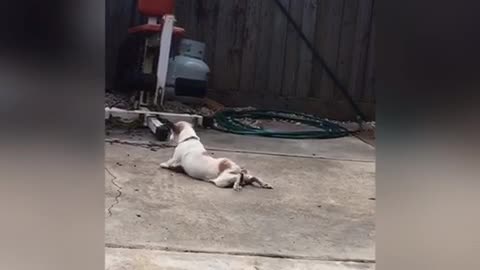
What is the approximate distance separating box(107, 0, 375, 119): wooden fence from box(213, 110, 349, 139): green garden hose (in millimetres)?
249

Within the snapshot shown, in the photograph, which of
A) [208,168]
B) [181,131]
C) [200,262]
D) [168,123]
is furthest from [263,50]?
[200,262]

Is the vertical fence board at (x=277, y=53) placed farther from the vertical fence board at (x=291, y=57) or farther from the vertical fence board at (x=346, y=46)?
the vertical fence board at (x=346, y=46)

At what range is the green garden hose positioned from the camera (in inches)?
138

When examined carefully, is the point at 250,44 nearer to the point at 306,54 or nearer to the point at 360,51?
the point at 306,54

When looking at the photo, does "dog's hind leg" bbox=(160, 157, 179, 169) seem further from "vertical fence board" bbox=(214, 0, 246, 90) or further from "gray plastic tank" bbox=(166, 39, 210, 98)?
"vertical fence board" bbox=(214, 0, 246, 90)

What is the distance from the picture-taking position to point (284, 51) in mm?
4348

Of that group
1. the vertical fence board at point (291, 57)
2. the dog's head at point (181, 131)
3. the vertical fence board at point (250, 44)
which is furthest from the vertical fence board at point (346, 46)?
the dog's head at point (181, 131)

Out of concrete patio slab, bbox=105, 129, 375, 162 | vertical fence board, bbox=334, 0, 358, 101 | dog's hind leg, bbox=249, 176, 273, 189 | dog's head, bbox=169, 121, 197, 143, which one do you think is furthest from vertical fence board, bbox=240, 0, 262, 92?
dog's hind leg, bbox=249, 176, 273, 189

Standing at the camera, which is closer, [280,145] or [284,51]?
[280,145]

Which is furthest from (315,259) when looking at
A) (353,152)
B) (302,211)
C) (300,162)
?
(353,152)

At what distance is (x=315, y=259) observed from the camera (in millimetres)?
1450

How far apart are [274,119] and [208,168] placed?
184 centimetres

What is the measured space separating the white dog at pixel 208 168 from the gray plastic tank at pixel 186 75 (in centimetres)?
128
